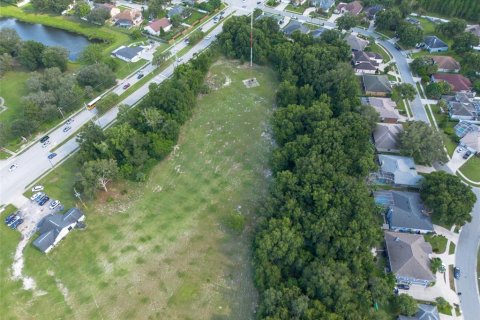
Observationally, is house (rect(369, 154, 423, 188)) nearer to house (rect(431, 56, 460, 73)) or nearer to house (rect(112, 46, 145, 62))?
house (rect(431, 56, 460, 73))

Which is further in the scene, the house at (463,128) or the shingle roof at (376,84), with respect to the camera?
the shingle roof at (376,84)

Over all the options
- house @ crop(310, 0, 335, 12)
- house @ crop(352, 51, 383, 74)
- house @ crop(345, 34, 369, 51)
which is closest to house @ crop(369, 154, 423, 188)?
house @ crop(352, 51, 383, 74)

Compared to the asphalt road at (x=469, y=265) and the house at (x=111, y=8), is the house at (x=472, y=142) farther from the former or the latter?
the house at (x=111, y=8)

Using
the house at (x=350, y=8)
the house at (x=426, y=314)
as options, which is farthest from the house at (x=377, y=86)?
the house at (x=426, y=314)

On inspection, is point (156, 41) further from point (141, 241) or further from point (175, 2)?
point (141, 241)

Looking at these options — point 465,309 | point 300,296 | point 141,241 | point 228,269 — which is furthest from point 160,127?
point 465,309

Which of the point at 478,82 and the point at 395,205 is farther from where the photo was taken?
the point at 478,82
